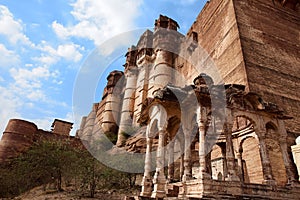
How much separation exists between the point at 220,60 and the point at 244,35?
249cm

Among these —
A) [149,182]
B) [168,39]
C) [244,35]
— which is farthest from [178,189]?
[168,39]

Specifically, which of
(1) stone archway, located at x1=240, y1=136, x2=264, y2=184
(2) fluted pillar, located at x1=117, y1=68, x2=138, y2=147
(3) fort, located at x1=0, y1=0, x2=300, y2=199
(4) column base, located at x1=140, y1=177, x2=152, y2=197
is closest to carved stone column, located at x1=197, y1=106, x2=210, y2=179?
(3) fort, located at x1=0, y1=0, x2=300, y2=199

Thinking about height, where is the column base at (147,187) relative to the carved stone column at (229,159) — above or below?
below

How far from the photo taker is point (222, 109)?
316 inches

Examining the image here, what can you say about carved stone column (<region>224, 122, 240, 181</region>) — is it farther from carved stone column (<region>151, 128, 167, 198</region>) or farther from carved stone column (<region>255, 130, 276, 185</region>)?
carved stone column (<region>151, 128, 167, 198</region>)

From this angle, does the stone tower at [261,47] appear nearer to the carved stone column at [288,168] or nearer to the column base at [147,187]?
the carved stone column at [288,168]

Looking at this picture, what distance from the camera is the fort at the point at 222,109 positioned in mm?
7563

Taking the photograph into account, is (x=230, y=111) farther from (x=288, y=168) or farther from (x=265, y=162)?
(x=288, y=168)

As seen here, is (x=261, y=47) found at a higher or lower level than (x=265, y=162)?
higher

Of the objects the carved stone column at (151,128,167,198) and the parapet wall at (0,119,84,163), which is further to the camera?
the parapet wall at (0,119,84,163)

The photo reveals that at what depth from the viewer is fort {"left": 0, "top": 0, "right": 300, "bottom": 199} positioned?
24.8 feet

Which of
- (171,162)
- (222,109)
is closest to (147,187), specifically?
(171,162)

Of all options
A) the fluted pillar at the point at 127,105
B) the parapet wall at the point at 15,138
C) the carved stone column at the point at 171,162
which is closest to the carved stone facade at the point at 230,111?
the carved stone column at the point at 171,162

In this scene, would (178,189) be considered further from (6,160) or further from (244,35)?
(6,160)
